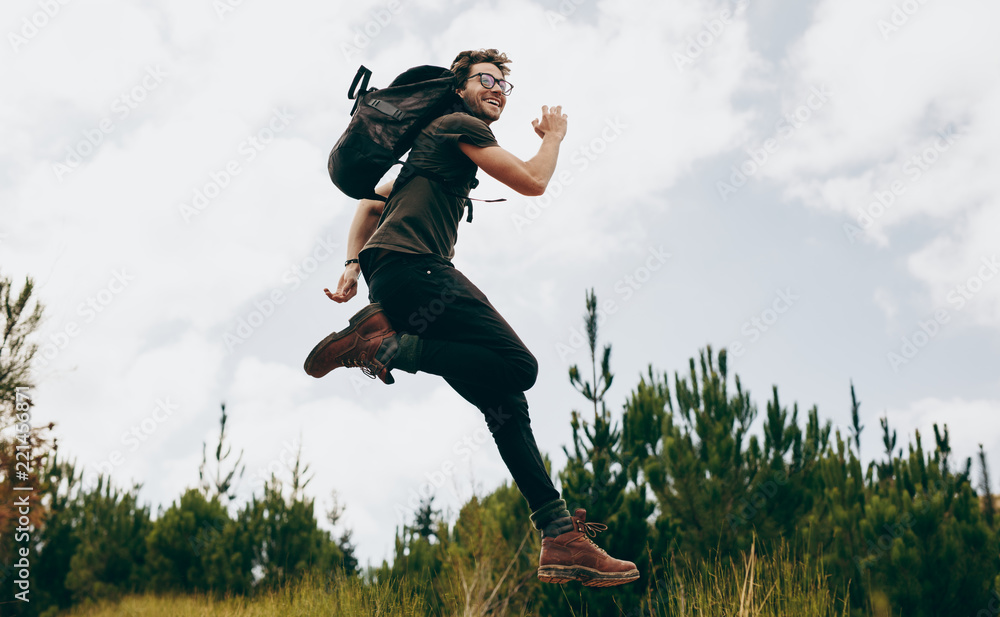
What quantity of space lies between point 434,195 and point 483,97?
1.72 ft

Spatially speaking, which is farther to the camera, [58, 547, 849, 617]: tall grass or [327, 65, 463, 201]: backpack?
[58, 547, 849, 617]: tall grass

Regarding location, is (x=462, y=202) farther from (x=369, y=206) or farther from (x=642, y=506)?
(x=642, y=506)

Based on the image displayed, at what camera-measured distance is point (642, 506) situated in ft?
24.5

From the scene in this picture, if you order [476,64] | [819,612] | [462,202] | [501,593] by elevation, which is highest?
[476,64]

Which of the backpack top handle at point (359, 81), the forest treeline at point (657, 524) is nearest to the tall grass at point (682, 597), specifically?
the forest treeline at point (657, 524)

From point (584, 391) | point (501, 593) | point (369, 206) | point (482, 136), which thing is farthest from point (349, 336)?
point (501, 593)

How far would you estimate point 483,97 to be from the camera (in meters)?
2.97

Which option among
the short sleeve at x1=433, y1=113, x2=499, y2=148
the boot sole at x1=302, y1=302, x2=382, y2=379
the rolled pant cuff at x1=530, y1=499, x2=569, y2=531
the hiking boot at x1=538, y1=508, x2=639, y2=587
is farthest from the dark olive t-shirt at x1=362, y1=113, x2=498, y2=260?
the hiking boot at x1=538, y1=508, x2=639, y2=587

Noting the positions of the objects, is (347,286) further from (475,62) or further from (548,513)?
(548,513)

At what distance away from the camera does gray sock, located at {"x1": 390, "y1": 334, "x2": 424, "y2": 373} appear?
2.62 meters

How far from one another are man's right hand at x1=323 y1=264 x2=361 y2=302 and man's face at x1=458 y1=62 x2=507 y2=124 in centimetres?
89

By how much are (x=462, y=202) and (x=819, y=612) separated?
292 cm

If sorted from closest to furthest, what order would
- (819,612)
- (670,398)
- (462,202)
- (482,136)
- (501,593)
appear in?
(482,136) → (462,202) → (819,612) → (501,593) → (670,398)

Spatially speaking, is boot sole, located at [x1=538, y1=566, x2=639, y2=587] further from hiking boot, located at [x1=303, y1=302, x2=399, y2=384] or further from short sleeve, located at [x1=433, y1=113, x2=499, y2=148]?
short sleeve, located at [x1=433, y1=113, x2=499, y2=148]
